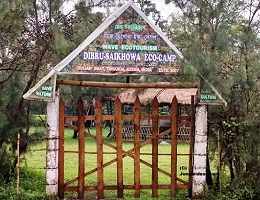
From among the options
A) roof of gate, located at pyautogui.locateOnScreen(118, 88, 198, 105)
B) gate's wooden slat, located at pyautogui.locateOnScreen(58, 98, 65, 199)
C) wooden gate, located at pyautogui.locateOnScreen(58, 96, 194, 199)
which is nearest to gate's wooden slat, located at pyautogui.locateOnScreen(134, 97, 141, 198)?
wooden gate, located at pyautogui.locateOnScreen(58, 96, 194, 199)

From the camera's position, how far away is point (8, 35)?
8781 millimetres

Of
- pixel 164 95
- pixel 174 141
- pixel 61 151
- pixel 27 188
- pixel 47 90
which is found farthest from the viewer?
pixel 164 95

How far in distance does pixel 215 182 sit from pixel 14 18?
5.46m

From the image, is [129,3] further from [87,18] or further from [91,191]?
[91,191]

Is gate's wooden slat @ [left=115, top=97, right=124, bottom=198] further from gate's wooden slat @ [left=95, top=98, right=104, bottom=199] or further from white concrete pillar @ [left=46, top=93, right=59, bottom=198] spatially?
white concrete pillar @ [left=46, top=93, right=59, bottom=198]

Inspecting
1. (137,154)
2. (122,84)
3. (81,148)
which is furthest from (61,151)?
(122,84)

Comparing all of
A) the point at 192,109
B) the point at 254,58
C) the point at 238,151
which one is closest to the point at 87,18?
the point at 192,109

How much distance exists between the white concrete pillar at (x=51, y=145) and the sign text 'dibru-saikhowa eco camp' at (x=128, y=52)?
865mm

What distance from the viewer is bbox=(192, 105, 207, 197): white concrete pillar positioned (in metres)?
8.34

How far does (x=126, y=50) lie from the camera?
816 centimetres

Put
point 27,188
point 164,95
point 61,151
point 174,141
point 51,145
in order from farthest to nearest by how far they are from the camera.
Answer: point 164,95
point 27,188
point 174,141
point 61,151
point 51,145

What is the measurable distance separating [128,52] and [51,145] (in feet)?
7.72

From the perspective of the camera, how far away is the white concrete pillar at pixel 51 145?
8.13m

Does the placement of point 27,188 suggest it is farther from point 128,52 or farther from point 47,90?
point 128,52
